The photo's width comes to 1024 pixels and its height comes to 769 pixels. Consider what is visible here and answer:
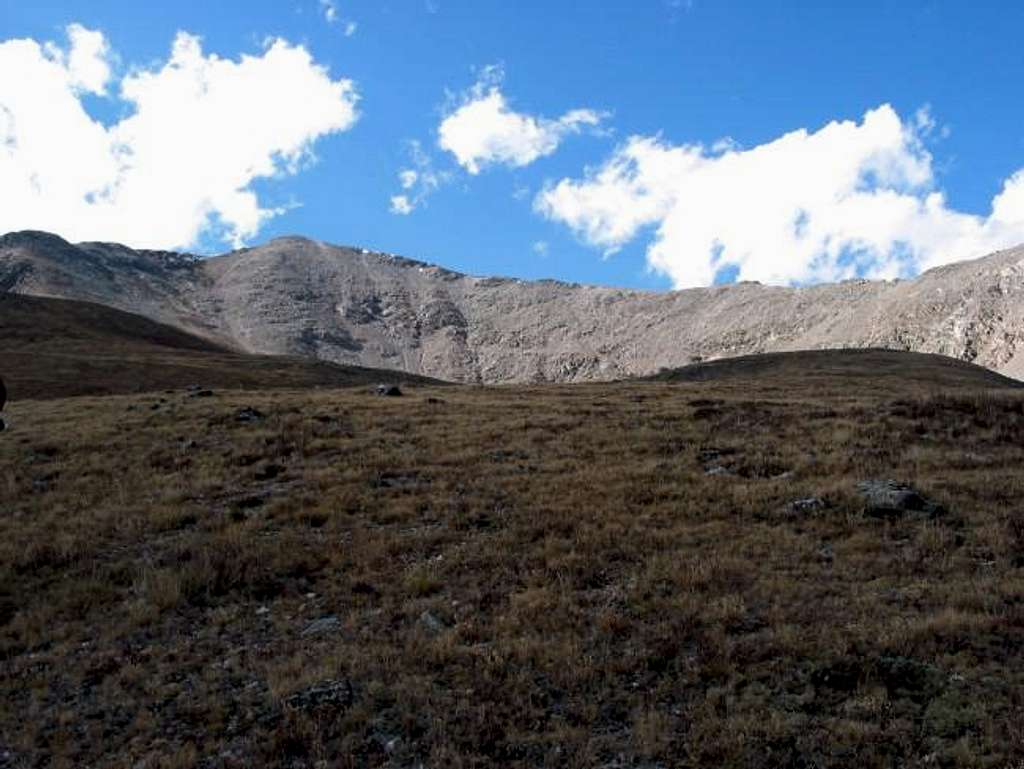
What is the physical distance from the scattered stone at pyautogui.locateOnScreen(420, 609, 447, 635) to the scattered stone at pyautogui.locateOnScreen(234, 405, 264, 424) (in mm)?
21738

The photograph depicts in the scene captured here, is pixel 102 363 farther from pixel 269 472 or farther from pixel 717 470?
pixel 717 470

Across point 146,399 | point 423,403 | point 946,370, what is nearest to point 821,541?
point 423,403

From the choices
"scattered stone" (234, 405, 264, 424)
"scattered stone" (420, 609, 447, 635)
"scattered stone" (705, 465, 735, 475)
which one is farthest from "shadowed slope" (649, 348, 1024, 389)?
"scattered stone" (420, 609, 447, 635)

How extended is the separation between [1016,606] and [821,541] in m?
4.32

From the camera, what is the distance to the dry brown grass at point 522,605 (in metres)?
10.1

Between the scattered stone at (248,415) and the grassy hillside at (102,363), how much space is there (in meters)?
41.3

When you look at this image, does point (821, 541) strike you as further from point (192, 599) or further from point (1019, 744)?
point (192, 599)

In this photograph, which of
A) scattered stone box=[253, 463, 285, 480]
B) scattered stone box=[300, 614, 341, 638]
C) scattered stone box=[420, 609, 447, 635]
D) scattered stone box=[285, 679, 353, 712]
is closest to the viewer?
scattered stone box=[285, 679, 353, 712]

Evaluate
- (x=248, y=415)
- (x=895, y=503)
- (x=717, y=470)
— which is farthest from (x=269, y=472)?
(x=895, y=503)

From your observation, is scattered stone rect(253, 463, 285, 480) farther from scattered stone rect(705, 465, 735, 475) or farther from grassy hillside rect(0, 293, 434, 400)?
grassy hillside rect(0, 293, 434, 400)

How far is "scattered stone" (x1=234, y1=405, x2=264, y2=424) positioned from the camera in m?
34.0

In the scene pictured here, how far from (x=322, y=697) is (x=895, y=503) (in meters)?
12.5

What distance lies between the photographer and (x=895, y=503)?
1803 cm

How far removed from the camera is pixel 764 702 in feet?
34.3
